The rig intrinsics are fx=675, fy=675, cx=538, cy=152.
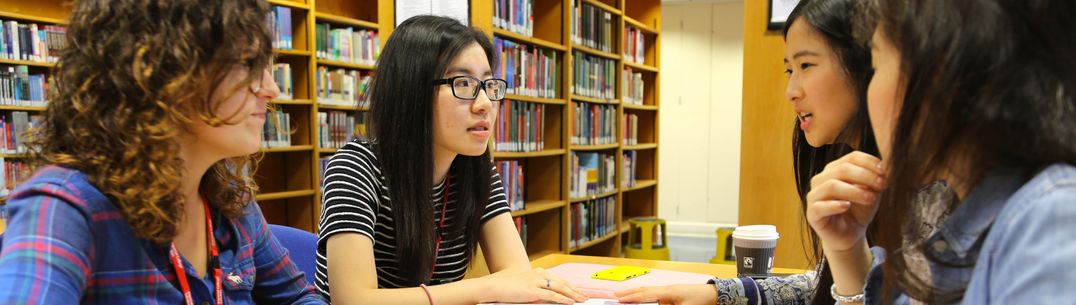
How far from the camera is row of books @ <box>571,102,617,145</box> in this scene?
167 inches

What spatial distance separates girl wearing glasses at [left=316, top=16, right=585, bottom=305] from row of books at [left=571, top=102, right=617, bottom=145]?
8.44 feet

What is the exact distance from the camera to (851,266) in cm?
96

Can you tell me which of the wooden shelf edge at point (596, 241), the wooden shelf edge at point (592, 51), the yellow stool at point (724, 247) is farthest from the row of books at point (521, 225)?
the yellow stool at point (724, 247)

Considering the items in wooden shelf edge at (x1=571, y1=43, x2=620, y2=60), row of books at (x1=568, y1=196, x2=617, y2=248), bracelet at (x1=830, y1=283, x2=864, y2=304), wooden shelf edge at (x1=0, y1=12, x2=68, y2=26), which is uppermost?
wooden shelf edge at (x1=0, y1=12, x2=68, y2=26)

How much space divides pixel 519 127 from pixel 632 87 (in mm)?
1878

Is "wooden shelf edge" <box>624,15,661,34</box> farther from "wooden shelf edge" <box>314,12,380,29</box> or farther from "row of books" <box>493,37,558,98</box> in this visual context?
"wooden shelf edge" <box>314,12,380,29</box>

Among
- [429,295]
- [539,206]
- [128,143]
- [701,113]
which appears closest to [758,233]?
[429,295]

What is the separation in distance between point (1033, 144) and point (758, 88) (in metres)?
2.48

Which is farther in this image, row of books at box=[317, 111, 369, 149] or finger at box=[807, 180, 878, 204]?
row of books at box=[317, 111, 369, 149]

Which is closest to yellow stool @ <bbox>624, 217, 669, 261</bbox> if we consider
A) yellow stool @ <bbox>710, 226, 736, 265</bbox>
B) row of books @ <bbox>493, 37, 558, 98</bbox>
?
yellow stool @ <bbox>710, 226, 736, 265</bbox>

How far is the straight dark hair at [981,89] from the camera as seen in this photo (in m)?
0.52

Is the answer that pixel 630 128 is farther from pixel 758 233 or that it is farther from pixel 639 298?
pixel 639 298

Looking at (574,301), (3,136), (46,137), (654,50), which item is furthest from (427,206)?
(654,50)

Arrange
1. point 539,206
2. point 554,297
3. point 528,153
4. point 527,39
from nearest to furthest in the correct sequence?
point 554,297 < point 527,39 < point 528,153 < point 539,206
